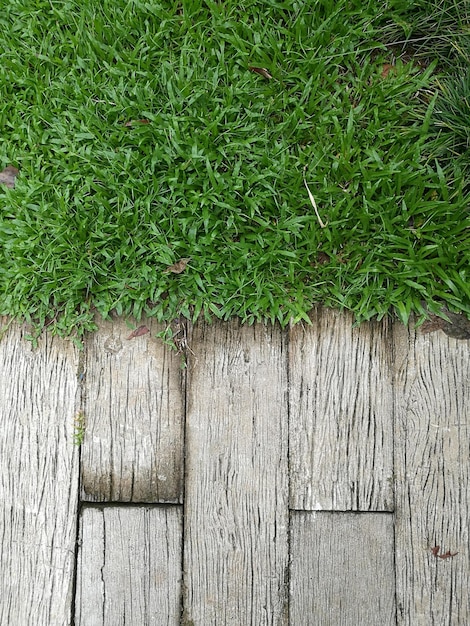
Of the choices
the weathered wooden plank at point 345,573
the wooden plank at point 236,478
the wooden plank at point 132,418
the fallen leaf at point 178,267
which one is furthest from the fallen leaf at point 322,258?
the weathered wooden plank at point 345,573

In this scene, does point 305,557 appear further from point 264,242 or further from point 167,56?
point 167,56

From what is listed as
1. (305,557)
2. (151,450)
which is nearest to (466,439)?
(305,557)

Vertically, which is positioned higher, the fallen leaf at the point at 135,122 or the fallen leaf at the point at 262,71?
the fallen leaf at the point at 262,71

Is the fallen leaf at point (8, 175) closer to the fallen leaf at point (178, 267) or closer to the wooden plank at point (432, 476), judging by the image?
the fallen leaf at point (178, 267)

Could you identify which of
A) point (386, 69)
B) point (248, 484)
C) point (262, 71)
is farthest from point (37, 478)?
point (386, 69)

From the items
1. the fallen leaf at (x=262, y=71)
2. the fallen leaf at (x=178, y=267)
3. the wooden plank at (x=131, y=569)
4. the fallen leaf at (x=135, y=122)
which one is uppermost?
the fallen leaf at (x=262, y=71)

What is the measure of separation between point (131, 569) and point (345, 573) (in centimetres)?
82

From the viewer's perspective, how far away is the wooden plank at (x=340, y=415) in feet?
6.58

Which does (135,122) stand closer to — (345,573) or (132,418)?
(132,418)

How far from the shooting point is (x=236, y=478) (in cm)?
203

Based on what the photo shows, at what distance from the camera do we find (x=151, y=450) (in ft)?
6.73

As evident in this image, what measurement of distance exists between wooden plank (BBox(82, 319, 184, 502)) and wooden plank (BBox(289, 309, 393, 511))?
464 millimetres

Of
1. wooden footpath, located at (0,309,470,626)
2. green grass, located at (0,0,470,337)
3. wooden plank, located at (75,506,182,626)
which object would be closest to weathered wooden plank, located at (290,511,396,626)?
wooden footpath, located at (0,309,470,626)

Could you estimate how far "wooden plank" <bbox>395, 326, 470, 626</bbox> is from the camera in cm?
197
